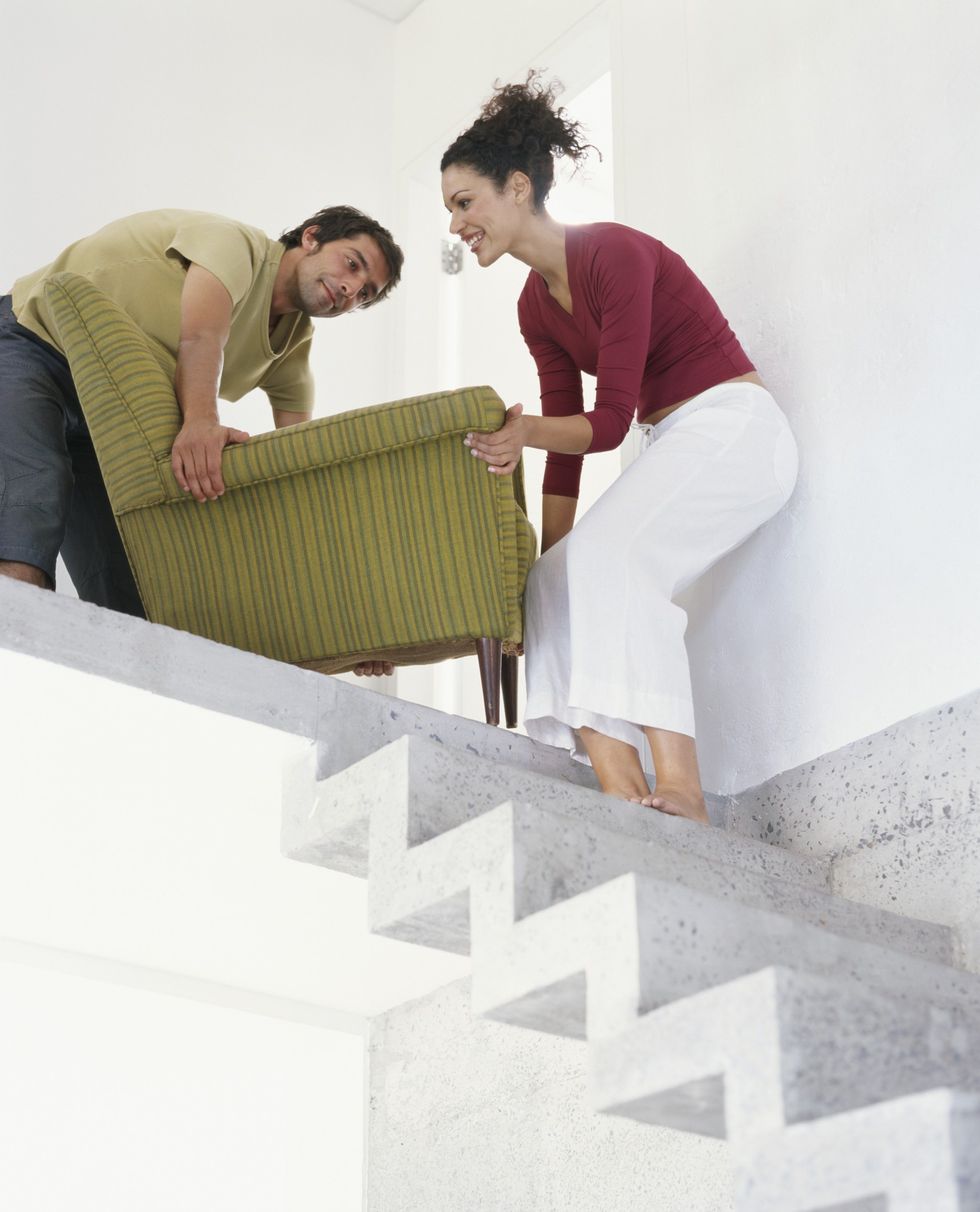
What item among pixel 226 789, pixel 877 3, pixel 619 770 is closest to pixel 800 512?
pixel 619 770

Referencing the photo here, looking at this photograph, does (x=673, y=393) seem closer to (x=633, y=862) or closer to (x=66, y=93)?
(x=633, y=862)

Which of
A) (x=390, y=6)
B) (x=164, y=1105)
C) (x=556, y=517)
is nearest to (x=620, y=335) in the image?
(x=556, y=517)

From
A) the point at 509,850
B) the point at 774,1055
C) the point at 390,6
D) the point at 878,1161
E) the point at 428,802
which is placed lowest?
the point at 878,1161

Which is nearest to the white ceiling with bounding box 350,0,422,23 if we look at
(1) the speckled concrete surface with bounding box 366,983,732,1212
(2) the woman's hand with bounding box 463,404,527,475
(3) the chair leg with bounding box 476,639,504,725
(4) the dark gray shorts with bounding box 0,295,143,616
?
(4) the dark gray shorts with bounding box 0,295,143,616

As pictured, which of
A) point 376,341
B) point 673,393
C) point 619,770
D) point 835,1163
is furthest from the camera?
point 376,341

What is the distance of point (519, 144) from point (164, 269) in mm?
725

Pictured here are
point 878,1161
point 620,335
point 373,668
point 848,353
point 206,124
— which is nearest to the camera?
point 878,1161

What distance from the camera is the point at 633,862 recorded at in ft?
6.33

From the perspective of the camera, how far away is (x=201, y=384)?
258cm

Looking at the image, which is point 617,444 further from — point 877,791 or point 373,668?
point 877,791

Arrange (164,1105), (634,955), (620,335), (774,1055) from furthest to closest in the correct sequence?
(164,1105), (620,335), (634,955), (774,1055)

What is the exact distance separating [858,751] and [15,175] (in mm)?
2941

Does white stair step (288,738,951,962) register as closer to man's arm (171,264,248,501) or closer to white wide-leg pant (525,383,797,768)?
white wide-leg pant (525,383,797,768)

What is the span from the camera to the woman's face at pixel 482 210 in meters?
2.82
